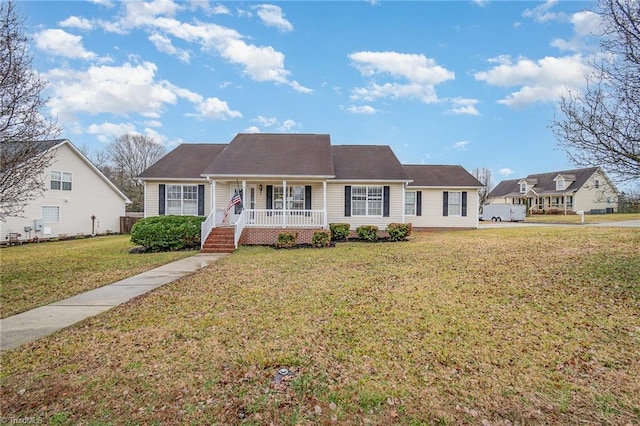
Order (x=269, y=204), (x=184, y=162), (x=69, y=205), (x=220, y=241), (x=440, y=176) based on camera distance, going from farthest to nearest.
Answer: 1. (x=440, y=176)
2. (x=69, y=205)
3. (x=184, y=162)
4. (x=269, y=204)
5. (x=220, y=241)

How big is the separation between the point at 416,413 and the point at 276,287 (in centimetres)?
484

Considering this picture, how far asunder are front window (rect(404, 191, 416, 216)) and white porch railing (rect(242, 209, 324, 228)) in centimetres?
749

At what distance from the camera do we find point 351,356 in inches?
165

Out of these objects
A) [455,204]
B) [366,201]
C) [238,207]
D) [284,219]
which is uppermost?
[366,201]

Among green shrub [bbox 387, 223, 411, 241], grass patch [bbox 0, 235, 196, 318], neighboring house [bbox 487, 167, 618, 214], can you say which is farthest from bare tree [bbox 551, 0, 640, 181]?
neighboring house [bbox 487, 167, 618, 214]

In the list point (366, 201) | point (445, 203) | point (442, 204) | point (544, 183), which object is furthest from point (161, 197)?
point (544, 183)

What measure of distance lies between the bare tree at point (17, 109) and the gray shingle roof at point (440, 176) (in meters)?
18.5

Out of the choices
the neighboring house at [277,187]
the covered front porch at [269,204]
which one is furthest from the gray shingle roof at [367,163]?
the covered front porch at [269,204]

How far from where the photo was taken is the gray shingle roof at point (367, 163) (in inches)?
686

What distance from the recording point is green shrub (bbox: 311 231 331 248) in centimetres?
1449

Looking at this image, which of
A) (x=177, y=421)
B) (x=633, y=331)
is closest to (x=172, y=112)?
(x=177, y=421)

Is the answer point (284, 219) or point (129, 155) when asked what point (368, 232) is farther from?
point (129, 155)

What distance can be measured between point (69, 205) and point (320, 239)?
60.6 ft

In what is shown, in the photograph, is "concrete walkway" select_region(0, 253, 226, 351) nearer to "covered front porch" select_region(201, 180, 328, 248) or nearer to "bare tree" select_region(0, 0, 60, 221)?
"bare tree" select_region(0, 0, 60, 221)
